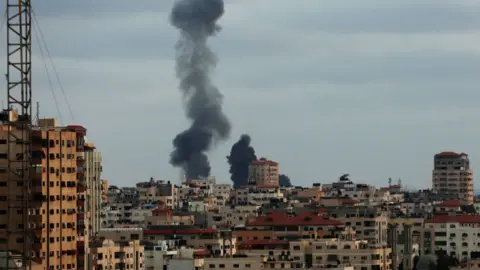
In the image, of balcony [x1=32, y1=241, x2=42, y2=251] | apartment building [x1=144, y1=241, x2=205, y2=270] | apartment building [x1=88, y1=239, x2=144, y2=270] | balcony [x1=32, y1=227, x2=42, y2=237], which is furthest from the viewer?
apartment building [x1=144, y1=241, x2=205, y2=270]

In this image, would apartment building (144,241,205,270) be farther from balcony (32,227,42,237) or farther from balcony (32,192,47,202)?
balcony (32,192,47,202)

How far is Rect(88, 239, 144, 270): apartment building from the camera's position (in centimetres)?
18600

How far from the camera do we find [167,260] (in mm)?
198250

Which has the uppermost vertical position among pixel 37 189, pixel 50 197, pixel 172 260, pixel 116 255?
pixel 37 189

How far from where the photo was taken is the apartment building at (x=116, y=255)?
186000 millimetres

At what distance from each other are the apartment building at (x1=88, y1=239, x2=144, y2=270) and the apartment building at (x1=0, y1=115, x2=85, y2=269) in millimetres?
12287

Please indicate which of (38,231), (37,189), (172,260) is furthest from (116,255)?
(37,189)

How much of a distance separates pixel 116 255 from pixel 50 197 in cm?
2563

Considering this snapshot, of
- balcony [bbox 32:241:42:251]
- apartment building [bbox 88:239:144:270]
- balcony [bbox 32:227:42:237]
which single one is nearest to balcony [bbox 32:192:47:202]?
balcony [bbox 32:227:42:237]

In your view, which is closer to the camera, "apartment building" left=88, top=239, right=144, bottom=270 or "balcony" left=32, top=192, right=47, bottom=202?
"balcony" left=32, top=192, right=47, bottom=202

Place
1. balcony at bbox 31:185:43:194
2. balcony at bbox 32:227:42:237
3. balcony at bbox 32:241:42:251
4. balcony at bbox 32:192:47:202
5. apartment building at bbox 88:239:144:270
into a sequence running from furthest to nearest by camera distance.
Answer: apartment building at bbox 88:239:144:270
balcony at bbox 32:241:42:251
balcony at bbox 32:227:42:237
balcony at bbox 31:185:43:194
balcony at bbox 32:192:47:202

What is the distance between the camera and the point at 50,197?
550 feet

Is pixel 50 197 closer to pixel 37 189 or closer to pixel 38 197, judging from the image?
pixel 37 189

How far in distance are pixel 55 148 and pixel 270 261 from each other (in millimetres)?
37049
